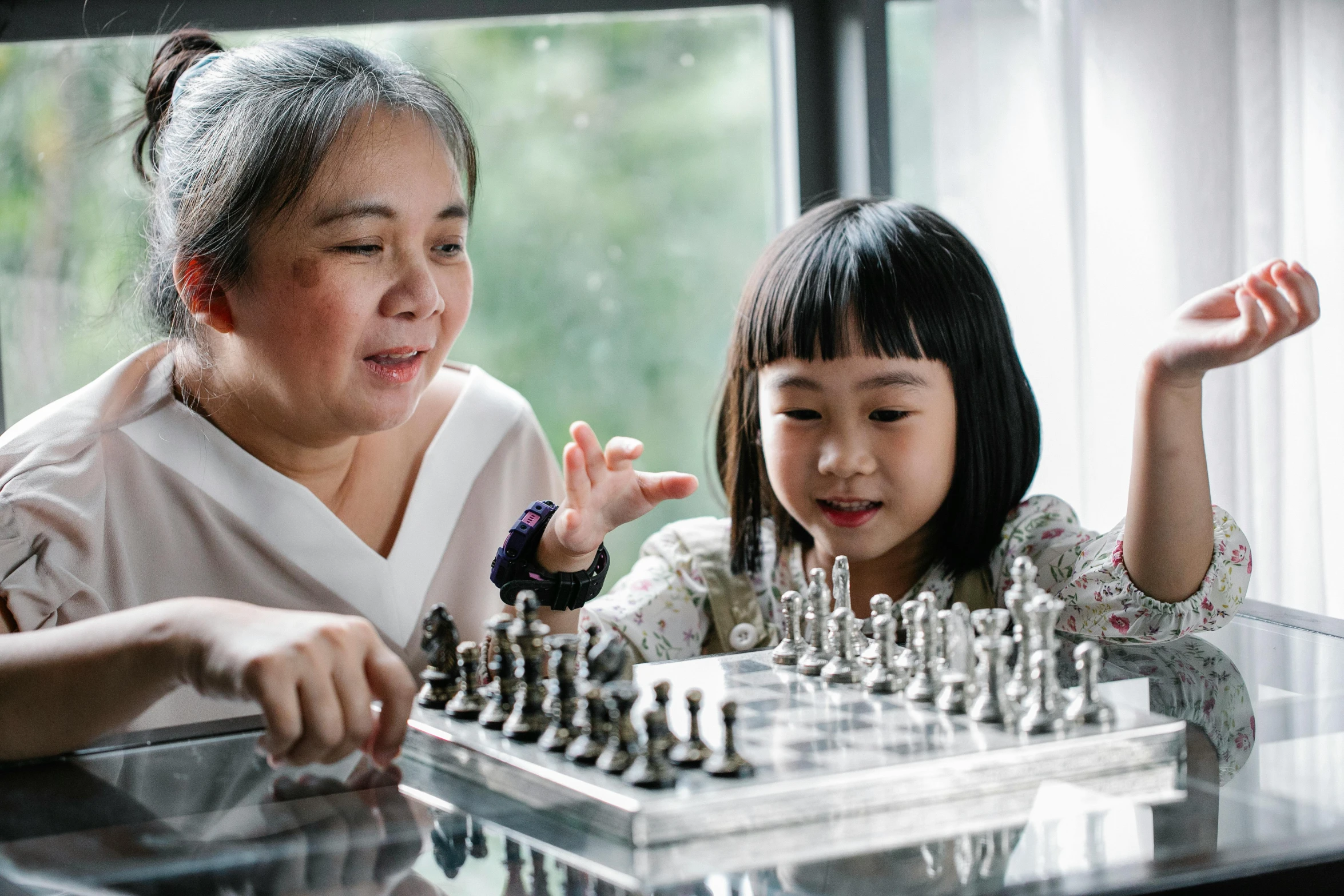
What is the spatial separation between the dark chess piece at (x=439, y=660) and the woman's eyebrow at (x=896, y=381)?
55 cm

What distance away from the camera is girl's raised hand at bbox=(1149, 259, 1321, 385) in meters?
0.99

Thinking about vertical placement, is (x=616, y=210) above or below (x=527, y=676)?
above

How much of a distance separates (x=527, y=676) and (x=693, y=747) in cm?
15

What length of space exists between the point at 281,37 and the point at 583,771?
100 cm

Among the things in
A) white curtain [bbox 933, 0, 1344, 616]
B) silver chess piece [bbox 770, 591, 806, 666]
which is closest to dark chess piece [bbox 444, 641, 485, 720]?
silver chess piece [bbox 770, 591, 806, 666]

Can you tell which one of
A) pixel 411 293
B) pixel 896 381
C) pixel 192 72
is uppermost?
pixel 192 72

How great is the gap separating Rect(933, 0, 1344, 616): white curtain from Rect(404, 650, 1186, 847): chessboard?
3.70ft

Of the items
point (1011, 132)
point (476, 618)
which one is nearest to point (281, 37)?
point (476, 618)

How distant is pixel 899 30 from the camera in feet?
7.62

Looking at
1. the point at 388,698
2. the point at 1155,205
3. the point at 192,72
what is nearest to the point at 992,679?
the point at 388,698

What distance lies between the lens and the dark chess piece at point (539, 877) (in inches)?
24.3

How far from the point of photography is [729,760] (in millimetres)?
721

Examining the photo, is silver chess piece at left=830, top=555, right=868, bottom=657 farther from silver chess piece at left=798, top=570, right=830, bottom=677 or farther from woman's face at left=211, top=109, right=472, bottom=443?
woman's face at left=211, top=109, right=472, bottom=443

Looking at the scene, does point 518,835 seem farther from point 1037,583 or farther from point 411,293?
point 1037,583
